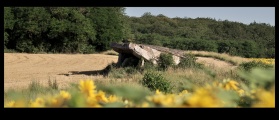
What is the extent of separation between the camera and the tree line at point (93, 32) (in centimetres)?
1981

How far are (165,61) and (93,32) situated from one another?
13346 millimetres

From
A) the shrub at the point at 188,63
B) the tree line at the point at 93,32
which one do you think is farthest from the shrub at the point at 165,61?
the tree line at the point at 93,32

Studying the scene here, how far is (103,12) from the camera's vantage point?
28219mm

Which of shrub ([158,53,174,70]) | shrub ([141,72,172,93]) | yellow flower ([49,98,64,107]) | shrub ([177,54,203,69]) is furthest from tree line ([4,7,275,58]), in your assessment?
yellow flower ([49,98,64,107])

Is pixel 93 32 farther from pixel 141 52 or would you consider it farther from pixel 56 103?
pixel 56 103

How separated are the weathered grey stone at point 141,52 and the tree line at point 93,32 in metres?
3.40

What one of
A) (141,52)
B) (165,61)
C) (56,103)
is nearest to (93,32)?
(141,52)

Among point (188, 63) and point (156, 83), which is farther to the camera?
point (188, 63)

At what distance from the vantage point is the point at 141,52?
13.3 meters

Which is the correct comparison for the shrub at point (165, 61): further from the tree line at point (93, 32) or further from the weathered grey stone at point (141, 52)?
the tree line at point (93, 32)

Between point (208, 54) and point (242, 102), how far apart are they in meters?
22.4
